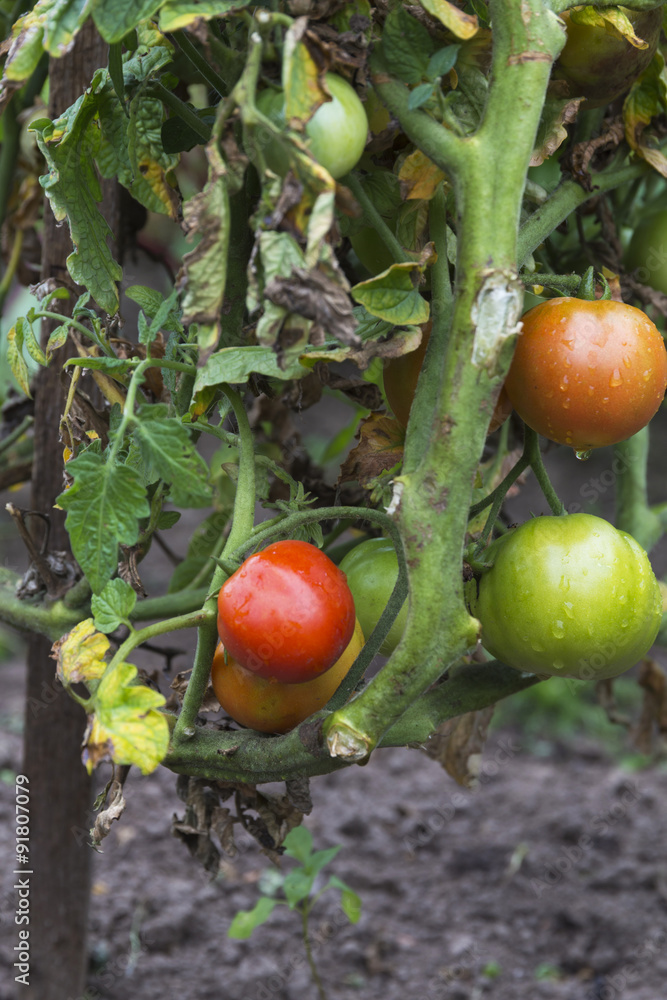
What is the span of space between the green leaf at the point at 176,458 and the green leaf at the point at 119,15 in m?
0.19

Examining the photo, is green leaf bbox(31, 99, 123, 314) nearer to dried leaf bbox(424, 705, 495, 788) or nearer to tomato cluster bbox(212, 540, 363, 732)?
tomato cluster bbox(212, 540, 363, 732)

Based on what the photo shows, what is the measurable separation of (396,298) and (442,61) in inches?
5.1

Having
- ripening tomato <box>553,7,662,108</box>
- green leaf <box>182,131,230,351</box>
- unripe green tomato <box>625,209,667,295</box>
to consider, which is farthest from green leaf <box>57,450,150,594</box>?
unripe green tomato <box>625,209,667,295</box>

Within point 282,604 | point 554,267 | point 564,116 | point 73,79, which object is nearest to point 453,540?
point 282,604

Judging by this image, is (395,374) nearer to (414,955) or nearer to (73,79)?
(73,79)

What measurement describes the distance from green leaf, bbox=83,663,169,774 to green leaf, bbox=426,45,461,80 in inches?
14.3

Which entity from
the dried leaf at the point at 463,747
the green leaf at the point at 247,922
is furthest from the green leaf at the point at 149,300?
the green leaf at the point at 247,922

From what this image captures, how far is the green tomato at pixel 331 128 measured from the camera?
44cm

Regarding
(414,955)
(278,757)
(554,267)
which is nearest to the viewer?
(278,757)

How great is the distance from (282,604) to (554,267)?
53cm

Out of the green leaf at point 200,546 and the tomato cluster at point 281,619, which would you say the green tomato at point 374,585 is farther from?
the green leaf at point 200,546

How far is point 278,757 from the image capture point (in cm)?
53

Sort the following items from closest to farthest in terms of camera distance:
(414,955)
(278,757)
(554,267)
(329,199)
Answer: (329,199) → (278,757) → (554,267) → (414,955)

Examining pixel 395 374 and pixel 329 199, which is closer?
pixel 329 199
